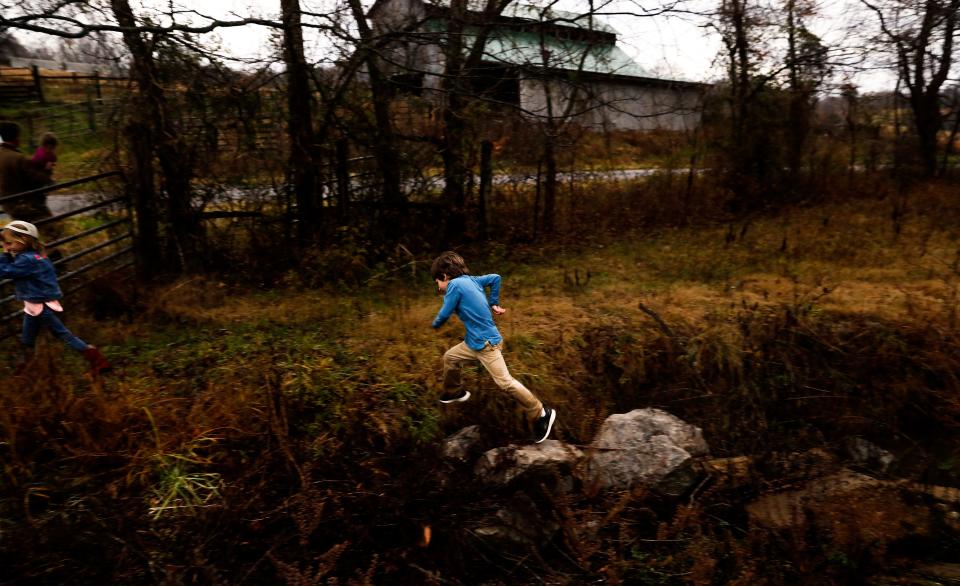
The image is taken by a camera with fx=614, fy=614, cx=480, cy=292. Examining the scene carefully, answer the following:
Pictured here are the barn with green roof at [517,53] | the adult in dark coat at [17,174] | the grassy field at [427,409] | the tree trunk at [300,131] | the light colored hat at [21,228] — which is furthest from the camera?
the barn with green roof at [517,53]

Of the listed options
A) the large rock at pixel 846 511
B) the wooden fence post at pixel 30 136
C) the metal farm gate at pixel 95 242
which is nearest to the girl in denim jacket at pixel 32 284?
the metal farm gate at pixel 95 242

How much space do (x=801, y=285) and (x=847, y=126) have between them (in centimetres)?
747

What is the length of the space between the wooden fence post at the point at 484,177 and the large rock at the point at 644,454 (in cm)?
556

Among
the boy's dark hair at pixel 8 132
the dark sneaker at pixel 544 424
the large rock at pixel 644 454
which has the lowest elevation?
the large rock at pixel 644 454

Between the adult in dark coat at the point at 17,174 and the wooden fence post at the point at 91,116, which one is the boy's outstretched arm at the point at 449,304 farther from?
the wooden fence post at the point at 91,116

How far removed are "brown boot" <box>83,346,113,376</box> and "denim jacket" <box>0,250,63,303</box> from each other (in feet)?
1.97

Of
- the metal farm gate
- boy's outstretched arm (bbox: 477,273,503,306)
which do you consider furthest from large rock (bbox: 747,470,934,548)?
the metal farm gate

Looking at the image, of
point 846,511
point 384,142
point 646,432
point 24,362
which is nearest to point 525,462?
point 646,432

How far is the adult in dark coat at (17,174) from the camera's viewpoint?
7578 millimetres

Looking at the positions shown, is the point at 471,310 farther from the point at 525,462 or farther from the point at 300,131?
the point at 300,131

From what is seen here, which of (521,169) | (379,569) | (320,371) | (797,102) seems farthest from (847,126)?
(379,569)

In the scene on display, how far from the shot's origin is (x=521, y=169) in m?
11.5

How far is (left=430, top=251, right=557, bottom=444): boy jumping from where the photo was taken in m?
5.45

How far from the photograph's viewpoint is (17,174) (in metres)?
7.70
